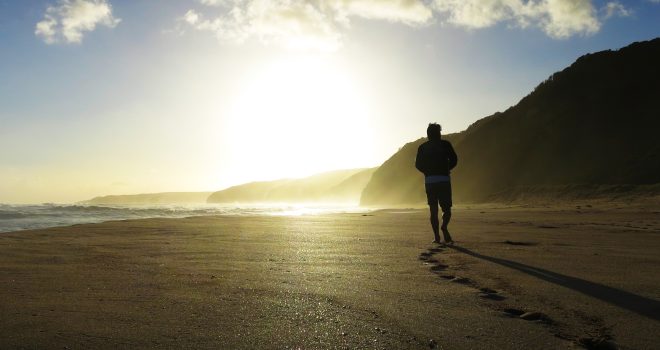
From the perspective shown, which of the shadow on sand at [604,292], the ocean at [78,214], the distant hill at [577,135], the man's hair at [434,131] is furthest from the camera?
the distant hill at [577,135]

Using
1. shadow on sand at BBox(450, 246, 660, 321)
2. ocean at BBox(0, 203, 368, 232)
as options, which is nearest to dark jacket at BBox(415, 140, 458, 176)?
shadow on sand at BBox(450, 246, 660, 321)

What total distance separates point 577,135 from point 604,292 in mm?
34254

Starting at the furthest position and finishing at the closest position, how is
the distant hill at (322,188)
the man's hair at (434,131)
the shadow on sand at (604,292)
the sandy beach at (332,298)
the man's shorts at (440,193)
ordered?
1. the distant hill at (322,188)
2. the man's hair at (434,131)
3. the man's shorts at (440,193)
4. the shadow on sand at (604,292)
5. the sandy beach at (332,298)

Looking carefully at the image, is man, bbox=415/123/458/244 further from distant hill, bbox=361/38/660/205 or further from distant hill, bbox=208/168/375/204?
distant hill, bbox=208/168/375/204

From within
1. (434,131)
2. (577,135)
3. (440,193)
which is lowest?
(440,193)

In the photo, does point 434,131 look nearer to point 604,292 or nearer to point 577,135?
point 604,292

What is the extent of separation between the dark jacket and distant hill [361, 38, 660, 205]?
67.1 ft

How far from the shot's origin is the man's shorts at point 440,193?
6.44m

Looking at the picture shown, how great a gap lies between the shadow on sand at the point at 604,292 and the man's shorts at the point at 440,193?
266 cm

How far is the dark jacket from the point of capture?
21.4 ft

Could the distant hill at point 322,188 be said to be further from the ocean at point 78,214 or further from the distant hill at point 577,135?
the ocean at point 78,214

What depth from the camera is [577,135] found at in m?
32.3

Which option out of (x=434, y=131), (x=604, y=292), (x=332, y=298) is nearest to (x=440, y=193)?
(x=434, y=131)

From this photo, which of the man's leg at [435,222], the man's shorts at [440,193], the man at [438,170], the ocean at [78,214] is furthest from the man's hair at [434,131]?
the ocean at [78,214]
